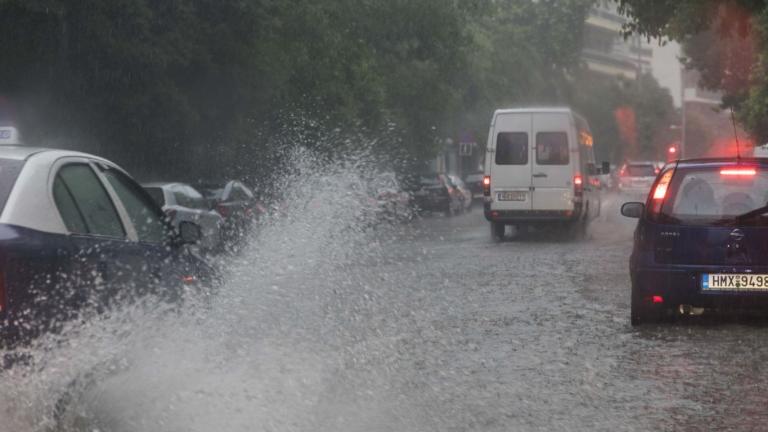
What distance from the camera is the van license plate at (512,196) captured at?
26.8m

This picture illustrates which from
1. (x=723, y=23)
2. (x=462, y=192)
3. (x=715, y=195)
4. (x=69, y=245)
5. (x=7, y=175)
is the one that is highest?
(x=723, y=23)

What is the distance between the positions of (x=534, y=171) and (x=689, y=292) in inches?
609

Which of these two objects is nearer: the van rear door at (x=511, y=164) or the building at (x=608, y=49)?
the van rear door at (x=511, y=164)

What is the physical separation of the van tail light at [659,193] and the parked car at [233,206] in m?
12.0

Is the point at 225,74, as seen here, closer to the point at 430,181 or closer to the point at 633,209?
the point at 633,209

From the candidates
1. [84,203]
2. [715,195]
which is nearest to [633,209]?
[715,195]

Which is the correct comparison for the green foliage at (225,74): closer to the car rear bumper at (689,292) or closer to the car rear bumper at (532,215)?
the car rear bumper at (532,215)

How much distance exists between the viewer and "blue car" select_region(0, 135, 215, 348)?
5270mm

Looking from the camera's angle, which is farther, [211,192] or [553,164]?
[553,164]

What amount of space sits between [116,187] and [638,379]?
364 cm

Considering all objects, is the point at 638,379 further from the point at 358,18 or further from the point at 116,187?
the point at 358,18

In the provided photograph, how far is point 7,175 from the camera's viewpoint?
5.73 metres

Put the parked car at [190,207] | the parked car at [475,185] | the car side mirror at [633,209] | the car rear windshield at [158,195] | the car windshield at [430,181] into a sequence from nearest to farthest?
the car side mirror at [633,209]
the car rear windshield at [158,195]
the parked car at [190,207]
the car windshield at [430,181]
the parked car at [475,185]

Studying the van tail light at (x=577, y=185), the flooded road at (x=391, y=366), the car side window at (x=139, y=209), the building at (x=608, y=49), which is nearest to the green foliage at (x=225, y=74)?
the van tail light at (x=577, y=185)
